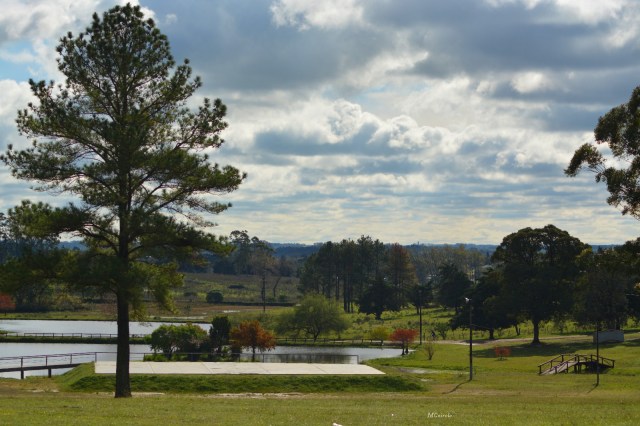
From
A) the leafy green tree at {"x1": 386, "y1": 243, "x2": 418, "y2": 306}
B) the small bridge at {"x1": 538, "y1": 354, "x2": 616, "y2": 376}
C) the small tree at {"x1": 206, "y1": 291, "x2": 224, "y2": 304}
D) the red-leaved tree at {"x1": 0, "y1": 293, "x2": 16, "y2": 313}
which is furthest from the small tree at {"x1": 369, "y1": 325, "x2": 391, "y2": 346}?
the small tree at {"x1": 206, "y1": 291, "x2": 224, "y2": 304}

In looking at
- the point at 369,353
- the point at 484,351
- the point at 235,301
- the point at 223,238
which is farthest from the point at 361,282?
the point at 223,238

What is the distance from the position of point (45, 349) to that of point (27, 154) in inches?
2117

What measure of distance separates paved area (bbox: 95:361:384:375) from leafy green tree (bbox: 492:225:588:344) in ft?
105

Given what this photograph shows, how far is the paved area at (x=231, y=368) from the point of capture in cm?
4341

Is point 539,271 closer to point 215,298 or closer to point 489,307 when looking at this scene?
point 489,307

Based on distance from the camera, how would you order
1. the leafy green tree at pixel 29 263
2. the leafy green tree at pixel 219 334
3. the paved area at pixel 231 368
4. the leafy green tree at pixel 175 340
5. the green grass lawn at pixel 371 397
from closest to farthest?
the green grass lawn at pixel 371 397 → the leafy green tree at pixel 29 263 → the paved area at pixel 231 368 → the leafy green tree at pixel 175 340 → the leafy green tree at pixel 219 334

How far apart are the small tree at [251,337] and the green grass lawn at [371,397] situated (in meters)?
13.3

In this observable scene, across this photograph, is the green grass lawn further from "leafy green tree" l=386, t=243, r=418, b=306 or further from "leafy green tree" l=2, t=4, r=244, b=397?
"leafy green tree" l=386, t=243, r=418, b=306

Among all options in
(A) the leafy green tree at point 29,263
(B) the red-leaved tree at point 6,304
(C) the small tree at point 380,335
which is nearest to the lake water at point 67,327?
(B) the red-leaved tree at point 6,304

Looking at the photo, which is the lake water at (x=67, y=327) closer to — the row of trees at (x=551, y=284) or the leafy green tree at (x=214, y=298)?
the leafy green tree at (x=214, y=298)

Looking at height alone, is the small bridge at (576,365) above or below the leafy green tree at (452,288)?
below

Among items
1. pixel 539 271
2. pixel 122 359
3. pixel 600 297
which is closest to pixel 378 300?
pixel 539 271

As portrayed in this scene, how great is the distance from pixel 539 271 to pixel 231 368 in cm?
4167

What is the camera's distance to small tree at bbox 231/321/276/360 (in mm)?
71688
